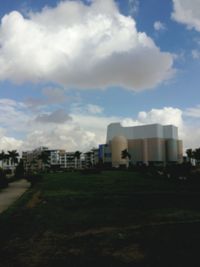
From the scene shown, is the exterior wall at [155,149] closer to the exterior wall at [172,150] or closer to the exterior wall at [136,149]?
the exterior wall at [136,149]

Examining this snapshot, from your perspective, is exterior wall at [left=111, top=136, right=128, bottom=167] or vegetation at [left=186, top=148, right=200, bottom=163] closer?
vegetation at [left=186, top=148, right=200, bottom=163]

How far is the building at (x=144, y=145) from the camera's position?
445ft

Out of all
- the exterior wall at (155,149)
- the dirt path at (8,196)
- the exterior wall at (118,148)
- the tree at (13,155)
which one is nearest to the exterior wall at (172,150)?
the exterior wall at (155,149)

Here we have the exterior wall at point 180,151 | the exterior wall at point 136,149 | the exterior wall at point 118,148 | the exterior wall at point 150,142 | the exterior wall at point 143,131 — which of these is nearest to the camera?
the exterior wall at point 118,148

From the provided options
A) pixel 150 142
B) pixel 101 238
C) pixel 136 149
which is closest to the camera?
pixel 101 238

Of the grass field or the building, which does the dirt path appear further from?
the building

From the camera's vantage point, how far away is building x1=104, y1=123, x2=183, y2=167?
445 feet

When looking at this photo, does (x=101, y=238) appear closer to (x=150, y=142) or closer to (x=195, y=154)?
(x=195, y=154)

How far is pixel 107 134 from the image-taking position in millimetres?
148750

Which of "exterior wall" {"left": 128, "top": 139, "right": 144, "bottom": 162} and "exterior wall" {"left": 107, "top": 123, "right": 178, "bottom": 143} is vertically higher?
"exterior wall" {"left": 107, "top": 123, "right": 178, "bottom": 143}

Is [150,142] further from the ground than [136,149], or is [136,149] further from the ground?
[150,142]

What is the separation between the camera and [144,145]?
13575cm

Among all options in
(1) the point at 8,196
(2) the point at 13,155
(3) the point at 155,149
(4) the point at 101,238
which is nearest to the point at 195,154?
(3) the point at 155,149

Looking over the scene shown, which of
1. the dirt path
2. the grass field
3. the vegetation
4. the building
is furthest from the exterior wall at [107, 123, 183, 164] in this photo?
the grass field
